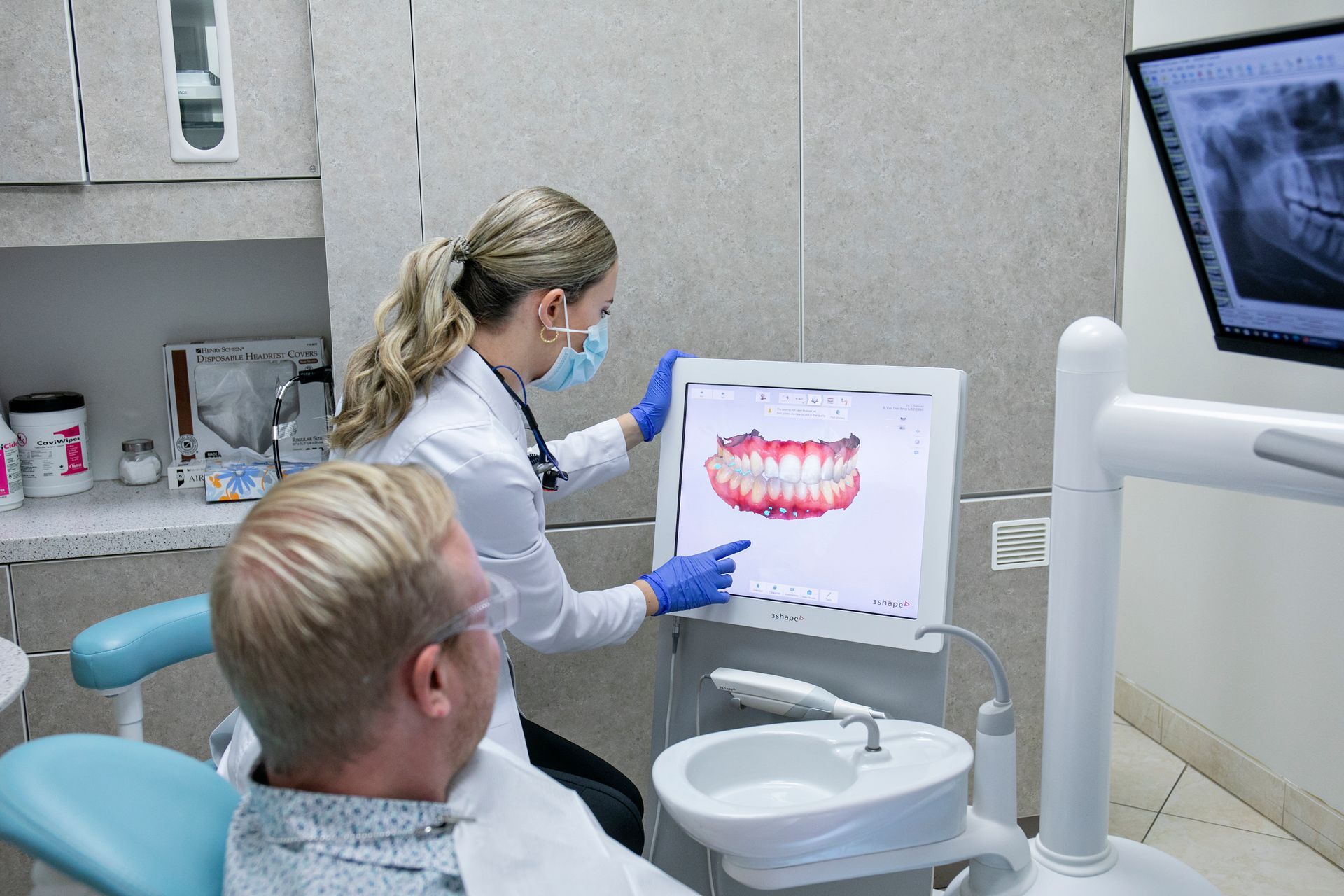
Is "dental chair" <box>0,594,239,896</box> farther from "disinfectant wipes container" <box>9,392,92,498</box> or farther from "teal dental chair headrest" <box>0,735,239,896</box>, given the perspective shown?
"disinfectant wipes container" <box>9,392,92,498</box>

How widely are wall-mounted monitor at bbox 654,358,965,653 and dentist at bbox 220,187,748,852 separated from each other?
0.23 ft

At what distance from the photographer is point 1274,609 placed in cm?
253

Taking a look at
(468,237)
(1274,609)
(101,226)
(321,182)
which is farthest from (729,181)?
(1274,609)

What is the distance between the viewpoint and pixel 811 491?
164 centimetres

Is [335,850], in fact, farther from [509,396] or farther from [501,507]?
[509,396]

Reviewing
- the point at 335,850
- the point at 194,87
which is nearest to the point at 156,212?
the point at 194,87

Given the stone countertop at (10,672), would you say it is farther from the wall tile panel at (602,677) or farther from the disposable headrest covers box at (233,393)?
the disposable headrest covers box at (233,393)

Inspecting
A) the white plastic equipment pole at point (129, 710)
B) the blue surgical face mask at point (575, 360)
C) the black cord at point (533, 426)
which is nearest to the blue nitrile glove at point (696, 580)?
the black cord at point (533, 426)

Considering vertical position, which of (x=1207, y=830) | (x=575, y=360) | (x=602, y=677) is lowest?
(x=1207, y=830)

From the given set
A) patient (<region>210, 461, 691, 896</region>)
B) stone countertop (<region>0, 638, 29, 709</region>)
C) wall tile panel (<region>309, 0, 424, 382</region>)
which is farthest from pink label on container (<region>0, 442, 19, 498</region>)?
patient (<region>210, 461, 691, 896</region>)

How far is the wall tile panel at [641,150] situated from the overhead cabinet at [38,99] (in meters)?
0.65

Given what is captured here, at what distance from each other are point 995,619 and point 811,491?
0.85 m

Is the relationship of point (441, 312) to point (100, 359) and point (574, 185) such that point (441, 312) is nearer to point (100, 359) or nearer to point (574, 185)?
Result: point (574, 185)

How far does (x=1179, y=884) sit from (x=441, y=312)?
122 centimetres
